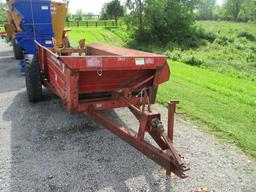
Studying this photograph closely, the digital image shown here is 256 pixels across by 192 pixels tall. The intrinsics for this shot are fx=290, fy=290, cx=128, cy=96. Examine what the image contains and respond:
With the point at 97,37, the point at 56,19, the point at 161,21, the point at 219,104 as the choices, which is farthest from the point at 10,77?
the point at 161,21

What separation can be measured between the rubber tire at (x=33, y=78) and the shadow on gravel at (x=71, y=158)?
0.68 m

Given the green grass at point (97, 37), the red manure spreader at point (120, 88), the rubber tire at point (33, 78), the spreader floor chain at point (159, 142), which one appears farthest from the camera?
the green grass at point (97, 37)

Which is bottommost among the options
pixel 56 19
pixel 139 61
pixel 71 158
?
pixel 71 158

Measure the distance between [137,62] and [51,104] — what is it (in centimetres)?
285

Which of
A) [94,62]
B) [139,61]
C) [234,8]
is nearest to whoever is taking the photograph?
[94,62]

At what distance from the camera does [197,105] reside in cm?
640

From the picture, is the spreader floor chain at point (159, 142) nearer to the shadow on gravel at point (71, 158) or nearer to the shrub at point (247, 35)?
the shadow on gravel at point (71, 158)

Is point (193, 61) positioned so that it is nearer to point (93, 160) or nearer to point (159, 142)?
point (93, 160)

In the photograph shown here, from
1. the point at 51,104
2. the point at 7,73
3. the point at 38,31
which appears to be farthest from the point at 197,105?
the point at 7,73

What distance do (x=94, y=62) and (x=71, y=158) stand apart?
1.39 m

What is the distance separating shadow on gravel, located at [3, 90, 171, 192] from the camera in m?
3.50

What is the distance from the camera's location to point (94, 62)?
3926mm

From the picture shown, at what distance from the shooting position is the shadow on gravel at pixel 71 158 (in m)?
3.50

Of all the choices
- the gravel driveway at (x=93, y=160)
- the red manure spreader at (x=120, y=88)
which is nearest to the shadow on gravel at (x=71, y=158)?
the gravel driveway at (x=93, y=160)
